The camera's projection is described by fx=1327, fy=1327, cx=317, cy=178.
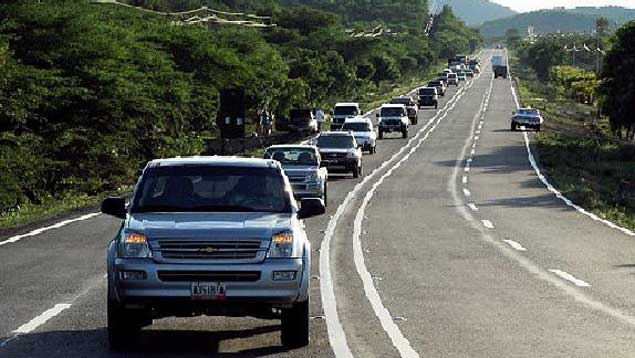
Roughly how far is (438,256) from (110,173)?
109 feet

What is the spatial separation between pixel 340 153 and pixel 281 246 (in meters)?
34.9

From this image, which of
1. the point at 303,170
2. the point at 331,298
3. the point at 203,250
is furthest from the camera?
the point at 303,170

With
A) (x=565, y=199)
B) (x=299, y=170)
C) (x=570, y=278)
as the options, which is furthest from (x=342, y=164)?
(x=570, y=278)

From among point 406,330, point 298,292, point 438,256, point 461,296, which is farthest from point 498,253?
point 298,292

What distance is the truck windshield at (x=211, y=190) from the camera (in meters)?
12.6

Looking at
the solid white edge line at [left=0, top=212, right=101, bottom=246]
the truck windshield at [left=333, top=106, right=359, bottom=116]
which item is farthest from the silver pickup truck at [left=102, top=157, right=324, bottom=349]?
the truck windshield at [left=333, top=106, right=359, bottom=116]

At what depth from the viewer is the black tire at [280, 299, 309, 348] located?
11.9 metres

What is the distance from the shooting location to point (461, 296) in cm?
1616

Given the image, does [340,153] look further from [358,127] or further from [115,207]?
[115,207]

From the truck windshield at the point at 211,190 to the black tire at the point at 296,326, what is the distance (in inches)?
45.6

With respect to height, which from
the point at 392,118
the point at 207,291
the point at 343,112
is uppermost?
the point at 207,291

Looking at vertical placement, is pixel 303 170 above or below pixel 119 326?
below

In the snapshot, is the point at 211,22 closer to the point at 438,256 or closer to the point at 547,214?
the point at 547,214

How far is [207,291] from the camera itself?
37.3ft
